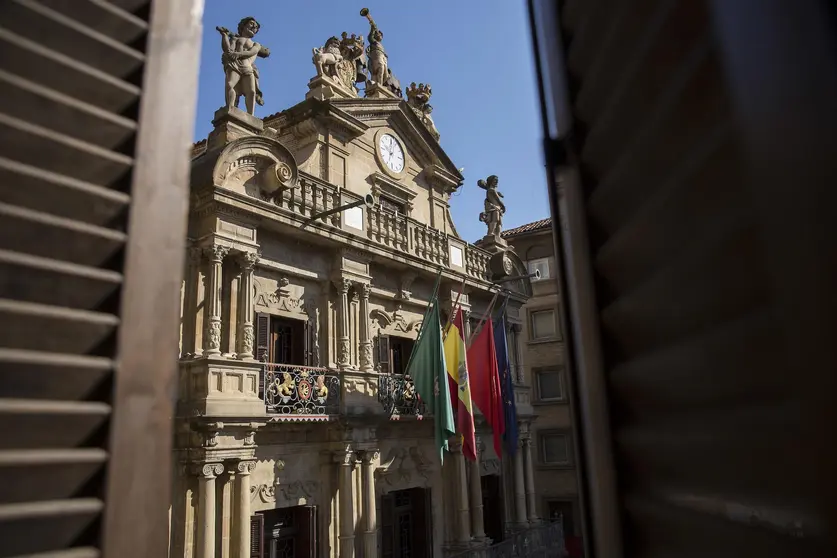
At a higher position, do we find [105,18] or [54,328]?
[105,18]

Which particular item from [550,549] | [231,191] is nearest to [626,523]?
[231,191]

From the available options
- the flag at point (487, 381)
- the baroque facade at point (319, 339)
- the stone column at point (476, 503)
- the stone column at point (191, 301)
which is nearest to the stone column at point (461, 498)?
the baroque facade at point (319, 339)

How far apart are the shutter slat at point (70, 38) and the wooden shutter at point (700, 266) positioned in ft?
3.61

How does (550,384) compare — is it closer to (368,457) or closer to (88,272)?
(368,457)

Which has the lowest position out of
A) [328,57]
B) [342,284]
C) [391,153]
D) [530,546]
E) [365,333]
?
[530,546]

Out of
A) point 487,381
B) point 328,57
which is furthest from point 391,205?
point 487,381

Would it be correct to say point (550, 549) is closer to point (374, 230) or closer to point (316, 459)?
point (316, 459)

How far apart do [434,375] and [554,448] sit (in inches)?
619

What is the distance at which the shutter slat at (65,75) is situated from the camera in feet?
4.64

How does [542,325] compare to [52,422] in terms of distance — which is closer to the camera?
[52,422]

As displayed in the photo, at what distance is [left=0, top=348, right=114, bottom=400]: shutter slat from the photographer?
1246 mm

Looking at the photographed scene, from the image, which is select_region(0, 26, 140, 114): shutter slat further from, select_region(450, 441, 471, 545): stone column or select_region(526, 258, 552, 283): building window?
select_region(526, 258, 552, 283): building window

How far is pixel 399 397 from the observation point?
1397cm

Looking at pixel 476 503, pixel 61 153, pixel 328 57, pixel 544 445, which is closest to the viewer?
pixel 61 153
